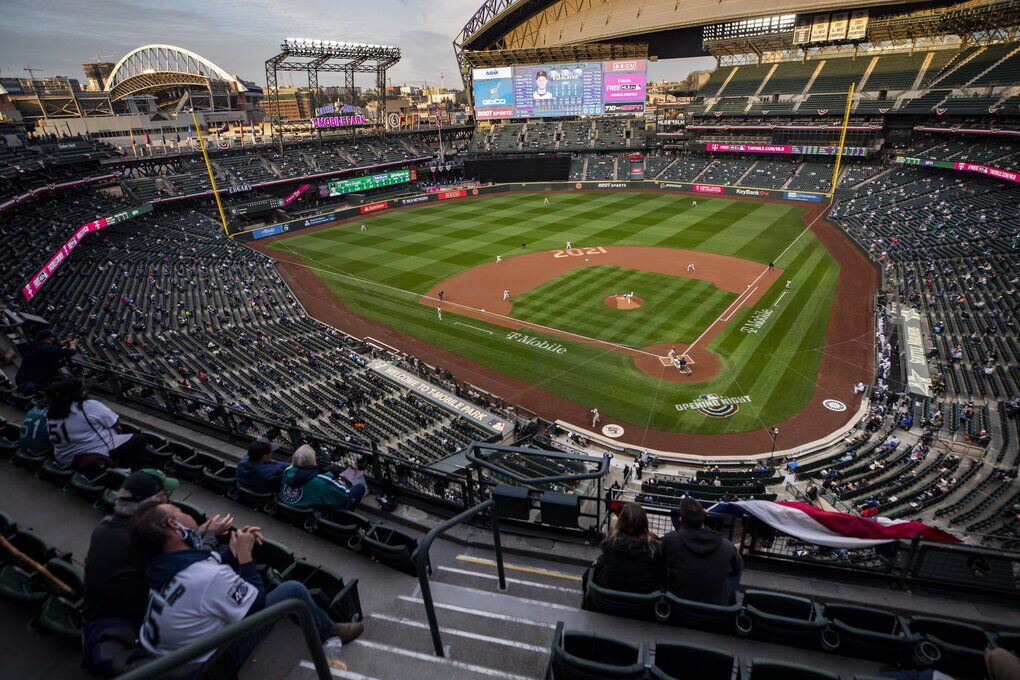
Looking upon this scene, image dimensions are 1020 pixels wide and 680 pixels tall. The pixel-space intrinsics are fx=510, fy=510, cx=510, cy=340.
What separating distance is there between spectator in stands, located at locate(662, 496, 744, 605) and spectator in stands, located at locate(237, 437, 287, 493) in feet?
17.1

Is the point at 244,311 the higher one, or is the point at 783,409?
the point at 244,311

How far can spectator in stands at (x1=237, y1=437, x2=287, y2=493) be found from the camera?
23.3 feet

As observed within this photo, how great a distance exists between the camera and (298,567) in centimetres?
582

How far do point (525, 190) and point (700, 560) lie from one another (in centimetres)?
7805

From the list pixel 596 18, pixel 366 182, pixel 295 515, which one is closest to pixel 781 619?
pixel 295 515

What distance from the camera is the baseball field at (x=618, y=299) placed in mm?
25906

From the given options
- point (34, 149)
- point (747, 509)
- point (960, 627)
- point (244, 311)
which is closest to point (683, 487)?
point (747, 509)

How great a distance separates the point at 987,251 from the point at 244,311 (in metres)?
50.7

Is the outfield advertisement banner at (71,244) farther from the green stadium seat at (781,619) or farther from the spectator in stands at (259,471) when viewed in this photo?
the green stadium seat at (781,619)

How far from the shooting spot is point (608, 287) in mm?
39406

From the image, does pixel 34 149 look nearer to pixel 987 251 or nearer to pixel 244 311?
pixel 244 311

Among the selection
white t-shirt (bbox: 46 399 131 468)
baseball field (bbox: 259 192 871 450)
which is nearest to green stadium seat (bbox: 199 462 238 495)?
white t-shirt (bbox: 46 399 131 468)

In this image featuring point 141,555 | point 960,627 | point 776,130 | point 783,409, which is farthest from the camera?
point 776,130

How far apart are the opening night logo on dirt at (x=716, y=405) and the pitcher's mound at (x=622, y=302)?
38.3 feet
